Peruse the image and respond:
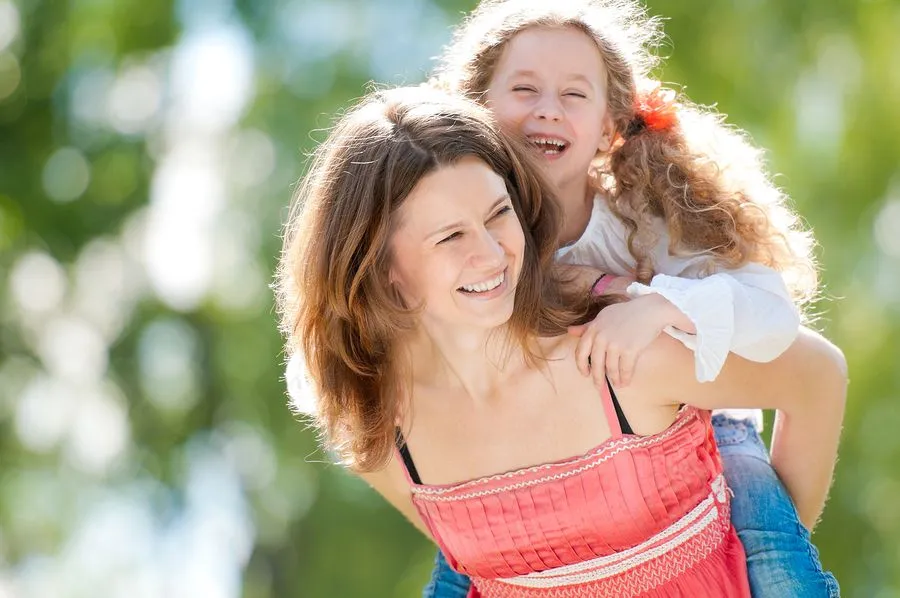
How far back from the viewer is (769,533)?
2717 mm

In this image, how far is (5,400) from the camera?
10.4 meters

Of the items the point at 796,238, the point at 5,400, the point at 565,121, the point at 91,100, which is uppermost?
the point at 565,121

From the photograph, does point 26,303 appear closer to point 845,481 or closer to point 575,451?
point 845,481

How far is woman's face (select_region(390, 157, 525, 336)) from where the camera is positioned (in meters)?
2.48

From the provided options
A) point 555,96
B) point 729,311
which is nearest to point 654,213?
point 555,96

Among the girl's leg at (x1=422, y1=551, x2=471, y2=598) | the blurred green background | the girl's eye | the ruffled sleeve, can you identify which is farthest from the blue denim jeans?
the blurred green background

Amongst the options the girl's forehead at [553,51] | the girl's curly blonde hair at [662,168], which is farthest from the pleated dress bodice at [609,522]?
the girl's forehead at [553,51]

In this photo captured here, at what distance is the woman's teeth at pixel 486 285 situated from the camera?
2.52 metres

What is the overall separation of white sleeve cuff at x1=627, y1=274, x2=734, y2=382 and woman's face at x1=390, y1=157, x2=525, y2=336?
27 centimetres

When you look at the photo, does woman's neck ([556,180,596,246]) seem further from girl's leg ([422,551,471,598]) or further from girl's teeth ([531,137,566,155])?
girl's leg ([422,551,471,598])

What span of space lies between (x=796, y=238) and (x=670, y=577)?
84 cm

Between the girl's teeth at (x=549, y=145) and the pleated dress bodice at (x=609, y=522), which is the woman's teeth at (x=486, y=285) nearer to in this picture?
the pleated dress bodice at (x=609, y=522)

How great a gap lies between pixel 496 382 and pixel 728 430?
655mm

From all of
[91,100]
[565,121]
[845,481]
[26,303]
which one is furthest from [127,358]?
[565,121]
